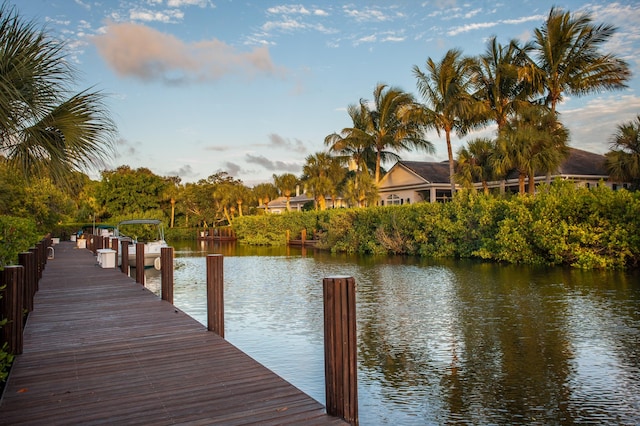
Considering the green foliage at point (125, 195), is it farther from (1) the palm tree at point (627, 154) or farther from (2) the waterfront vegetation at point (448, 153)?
(1) the palm tree at point (627, 154)

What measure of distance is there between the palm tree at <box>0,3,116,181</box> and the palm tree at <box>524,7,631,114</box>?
28577 mm

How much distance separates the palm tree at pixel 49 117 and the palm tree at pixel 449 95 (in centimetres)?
2875

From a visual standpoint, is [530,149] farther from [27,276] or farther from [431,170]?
[27,276]

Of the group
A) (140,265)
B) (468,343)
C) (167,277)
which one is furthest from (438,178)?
(167,277)

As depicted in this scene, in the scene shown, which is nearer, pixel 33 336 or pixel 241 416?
pixel 241 416

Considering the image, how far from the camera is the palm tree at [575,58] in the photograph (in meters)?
31.4

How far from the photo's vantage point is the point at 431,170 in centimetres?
4412

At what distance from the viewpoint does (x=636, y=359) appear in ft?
27.6

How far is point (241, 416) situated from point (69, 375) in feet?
7.54

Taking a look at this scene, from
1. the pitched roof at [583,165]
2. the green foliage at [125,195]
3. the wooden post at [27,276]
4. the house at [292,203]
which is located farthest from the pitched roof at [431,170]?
the wooden post at [27,276]

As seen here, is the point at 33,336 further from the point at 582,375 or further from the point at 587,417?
the point at 582,375

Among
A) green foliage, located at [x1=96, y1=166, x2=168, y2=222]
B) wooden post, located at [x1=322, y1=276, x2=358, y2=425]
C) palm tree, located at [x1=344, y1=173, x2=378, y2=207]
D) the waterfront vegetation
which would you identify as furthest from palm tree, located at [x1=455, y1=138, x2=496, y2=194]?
green foliage, located at [x1=96, y1=166, x2=168, y2=222]

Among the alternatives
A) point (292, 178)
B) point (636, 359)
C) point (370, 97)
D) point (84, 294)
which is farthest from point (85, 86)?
point (292, 178)

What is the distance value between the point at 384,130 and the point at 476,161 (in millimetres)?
15622
